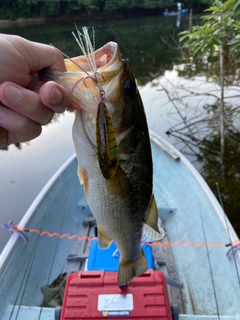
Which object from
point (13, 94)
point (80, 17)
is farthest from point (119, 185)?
point (80, 17)

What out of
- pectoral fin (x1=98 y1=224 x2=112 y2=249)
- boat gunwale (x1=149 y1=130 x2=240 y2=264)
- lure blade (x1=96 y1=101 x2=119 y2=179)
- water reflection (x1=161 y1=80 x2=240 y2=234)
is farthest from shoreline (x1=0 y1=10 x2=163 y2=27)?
lure blade (x1=96 y1=101 x2=119 y2=179)

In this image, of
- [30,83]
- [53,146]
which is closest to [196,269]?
[30,83]

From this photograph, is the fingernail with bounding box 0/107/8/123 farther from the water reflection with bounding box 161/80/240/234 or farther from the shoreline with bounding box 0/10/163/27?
the shoreline with bounding box 0/10/163/27

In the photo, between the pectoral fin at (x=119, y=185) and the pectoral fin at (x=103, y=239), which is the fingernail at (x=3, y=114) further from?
the pectoral fin at (x=103, y=239)

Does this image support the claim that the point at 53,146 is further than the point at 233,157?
Yes

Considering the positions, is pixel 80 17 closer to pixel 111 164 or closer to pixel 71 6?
pixel 71 6

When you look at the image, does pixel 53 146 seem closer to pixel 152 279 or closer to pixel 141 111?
pixel 152 279

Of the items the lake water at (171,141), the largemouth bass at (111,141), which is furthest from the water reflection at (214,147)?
the largemouth bass at (111,141)
